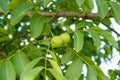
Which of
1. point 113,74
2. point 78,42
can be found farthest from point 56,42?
point 113,74

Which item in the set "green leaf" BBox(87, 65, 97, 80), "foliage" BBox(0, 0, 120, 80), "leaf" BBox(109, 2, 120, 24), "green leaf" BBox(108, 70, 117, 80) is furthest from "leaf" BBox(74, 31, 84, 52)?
"green leaf" BBox(108, 70, 117, 80)

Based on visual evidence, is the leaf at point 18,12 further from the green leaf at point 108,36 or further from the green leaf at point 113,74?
the green leaf at point 113,74

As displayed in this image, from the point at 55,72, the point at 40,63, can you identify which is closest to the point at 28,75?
the point at 55,72

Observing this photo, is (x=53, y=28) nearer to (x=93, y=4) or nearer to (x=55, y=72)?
(x=93, y=4)

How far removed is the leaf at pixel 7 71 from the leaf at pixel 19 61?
4 cm

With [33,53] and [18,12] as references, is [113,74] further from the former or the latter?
→ [18,12]

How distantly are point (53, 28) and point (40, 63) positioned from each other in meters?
0.85

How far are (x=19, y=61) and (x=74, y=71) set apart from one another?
252mm

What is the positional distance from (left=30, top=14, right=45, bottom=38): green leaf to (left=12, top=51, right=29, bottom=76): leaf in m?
0.14

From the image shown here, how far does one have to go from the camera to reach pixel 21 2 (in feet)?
5.58

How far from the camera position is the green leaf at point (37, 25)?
5.33 ft

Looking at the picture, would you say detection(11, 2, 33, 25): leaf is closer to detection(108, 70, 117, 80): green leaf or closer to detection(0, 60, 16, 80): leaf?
detection(0, 60, 16, 80): leaf

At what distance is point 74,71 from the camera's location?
1.52m

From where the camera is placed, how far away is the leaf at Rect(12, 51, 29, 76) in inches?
57.6
